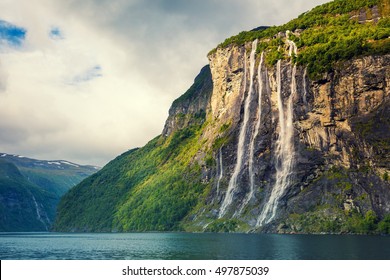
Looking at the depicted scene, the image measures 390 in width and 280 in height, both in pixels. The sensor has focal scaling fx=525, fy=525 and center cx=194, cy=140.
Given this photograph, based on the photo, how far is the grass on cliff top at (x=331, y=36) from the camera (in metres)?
148

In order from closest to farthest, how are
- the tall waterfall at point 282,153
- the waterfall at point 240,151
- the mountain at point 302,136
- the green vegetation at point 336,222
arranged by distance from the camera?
1. the green vegetation at point 336,222
2. the mountain at point 302,136
3. the tall waterfall at point 282,153
4. the waterfall at point 240,151

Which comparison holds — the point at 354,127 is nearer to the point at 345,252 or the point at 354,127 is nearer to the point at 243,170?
the point at 243,170

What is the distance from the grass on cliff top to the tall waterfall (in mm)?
5809

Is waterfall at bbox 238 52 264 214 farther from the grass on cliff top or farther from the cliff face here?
the grass on cliff top

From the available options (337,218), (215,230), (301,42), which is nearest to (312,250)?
(337,218)

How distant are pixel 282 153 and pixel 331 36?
1568 inches

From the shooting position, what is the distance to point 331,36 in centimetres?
16138

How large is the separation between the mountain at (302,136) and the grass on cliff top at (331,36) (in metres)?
0.37

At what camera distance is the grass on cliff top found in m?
148

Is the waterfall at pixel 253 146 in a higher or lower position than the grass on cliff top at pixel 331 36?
lower

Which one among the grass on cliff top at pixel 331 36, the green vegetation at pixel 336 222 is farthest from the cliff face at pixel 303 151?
the grass on cliff top at pixel 331 36

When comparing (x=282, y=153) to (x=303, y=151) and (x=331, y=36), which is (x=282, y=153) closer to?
(x=303, y=151)

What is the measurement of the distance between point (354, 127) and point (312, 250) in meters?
73.1

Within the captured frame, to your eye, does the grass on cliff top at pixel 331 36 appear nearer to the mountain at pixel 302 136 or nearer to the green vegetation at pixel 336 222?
the mountain at pixel 302 136
